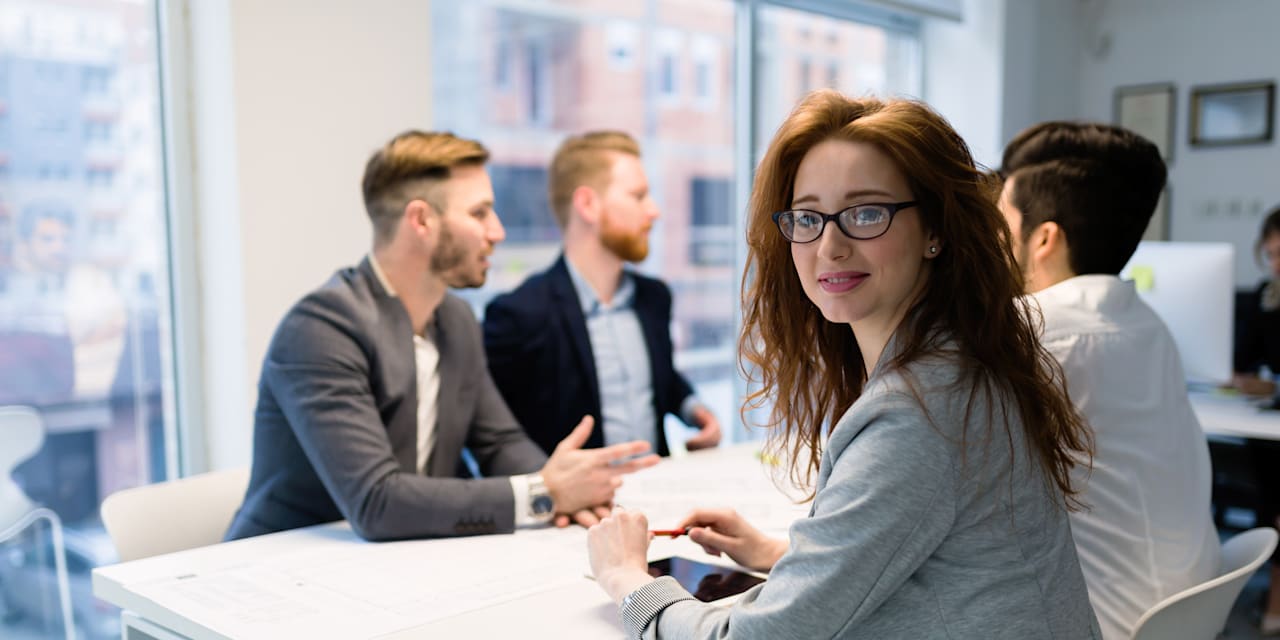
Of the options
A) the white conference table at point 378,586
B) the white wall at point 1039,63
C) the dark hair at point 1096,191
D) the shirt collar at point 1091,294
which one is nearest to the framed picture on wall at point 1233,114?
the white wall at point 1039,63

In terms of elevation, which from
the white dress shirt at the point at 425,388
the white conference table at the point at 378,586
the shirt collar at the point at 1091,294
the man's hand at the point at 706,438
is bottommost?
the man's hand at the point at 706,438

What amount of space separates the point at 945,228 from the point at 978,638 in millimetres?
466

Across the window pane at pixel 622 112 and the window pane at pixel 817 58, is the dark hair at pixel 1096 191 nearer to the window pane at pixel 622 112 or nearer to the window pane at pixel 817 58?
the window pane at pixel 622 112

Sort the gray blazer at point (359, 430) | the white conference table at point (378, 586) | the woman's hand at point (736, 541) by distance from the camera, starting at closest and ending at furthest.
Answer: the white conference table at point (378, 586), the woman's hand at point (736, 541), the gray blazer at point (359, 430)

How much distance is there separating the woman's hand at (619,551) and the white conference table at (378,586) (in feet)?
0.20

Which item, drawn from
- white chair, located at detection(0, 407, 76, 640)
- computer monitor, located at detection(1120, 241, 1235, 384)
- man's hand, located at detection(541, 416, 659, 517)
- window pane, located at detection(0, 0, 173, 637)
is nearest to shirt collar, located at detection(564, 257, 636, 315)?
man's hand, located at detection(541, 416, 659, 517)

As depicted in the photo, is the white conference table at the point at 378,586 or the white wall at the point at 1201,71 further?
the white wall at the point at 1201,71

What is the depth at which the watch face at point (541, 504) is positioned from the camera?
1.99 m

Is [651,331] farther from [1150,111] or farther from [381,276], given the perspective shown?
[1150,111]

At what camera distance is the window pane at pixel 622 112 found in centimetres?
Result: 388

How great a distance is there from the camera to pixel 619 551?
154 cm

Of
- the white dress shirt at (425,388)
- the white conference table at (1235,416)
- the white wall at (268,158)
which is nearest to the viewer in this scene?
the white dress shirt at (425,388)

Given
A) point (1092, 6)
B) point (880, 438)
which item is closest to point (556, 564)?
point (880, 438)

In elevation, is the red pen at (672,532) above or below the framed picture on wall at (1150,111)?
below
